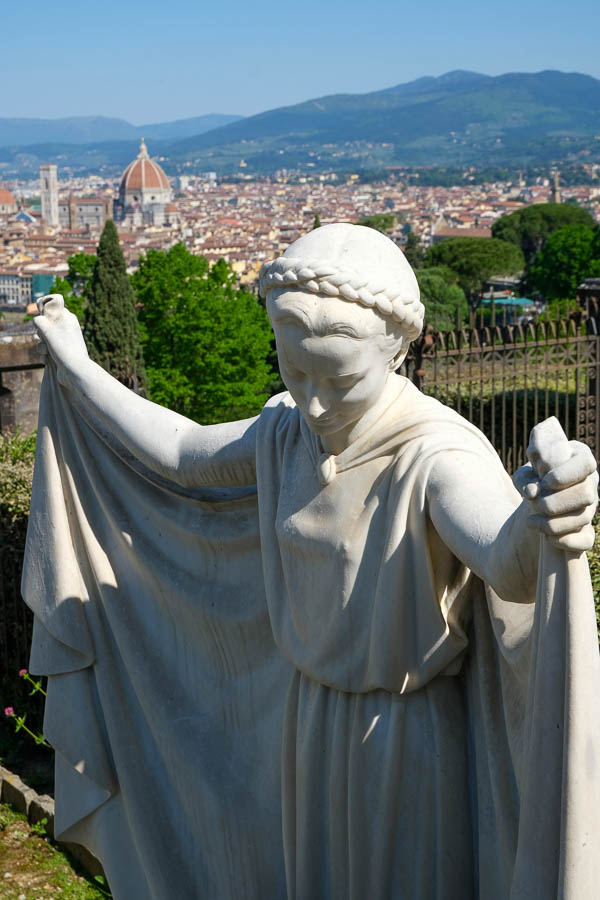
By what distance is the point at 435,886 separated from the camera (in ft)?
7.11

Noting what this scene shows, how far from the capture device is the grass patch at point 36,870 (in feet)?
14.6

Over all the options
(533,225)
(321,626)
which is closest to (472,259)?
(533,225)

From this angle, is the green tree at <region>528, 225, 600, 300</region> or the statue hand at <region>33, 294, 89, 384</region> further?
the green tree at <region>528, 225, 600, 300</region>

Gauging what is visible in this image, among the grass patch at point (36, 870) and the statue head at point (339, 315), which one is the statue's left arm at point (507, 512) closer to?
the statue head at point (339, 315)

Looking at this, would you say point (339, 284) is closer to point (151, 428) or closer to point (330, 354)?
point (330, 354)

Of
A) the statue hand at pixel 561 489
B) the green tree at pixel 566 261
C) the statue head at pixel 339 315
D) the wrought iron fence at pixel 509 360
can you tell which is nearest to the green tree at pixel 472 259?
the green tree at pixel 566 261

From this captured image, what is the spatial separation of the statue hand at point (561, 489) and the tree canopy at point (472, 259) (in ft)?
218

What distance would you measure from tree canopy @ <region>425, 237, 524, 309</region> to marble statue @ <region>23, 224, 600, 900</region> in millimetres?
65329

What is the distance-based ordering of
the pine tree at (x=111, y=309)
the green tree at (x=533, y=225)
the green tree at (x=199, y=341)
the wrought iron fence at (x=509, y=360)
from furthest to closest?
the green tree at (x=533, y=225) → the green tree at (x=199, y=341) → the pine tree at (x=111, y=309) → the wrought iron fence at (x=509, y=360)

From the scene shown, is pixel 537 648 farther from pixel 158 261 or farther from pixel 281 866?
pixel 158 261

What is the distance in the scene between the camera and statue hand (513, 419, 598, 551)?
60.8 inches

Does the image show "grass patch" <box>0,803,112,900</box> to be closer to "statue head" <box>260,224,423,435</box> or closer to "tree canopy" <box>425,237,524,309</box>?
"statue head" <box>260,224,423,435</box>

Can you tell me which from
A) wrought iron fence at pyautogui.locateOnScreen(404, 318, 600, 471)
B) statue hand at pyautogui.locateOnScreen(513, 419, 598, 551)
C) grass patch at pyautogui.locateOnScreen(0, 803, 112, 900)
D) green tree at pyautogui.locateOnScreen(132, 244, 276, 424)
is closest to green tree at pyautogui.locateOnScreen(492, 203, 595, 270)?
green tree at pyautogui.locateOnScreen(132, 244, 276, 424)

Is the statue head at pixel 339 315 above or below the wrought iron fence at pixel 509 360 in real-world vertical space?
above
